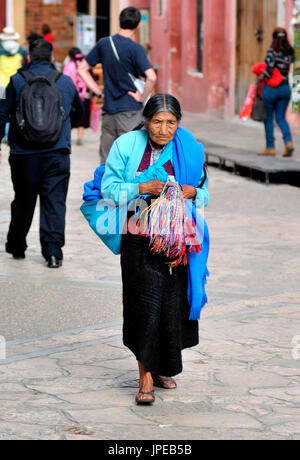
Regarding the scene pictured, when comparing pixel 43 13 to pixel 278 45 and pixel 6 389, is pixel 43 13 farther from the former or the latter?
pixel 6 389

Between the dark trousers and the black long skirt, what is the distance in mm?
3491

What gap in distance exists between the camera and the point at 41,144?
30.7 ft

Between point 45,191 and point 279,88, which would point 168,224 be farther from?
point 279,88

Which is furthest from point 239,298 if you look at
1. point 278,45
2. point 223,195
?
point 278,45

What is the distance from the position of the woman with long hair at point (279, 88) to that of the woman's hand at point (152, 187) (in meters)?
10.3

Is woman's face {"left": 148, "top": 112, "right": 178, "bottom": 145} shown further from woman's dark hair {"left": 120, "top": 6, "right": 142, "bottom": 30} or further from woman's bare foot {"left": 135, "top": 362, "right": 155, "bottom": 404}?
woman's dark hair {"left": 120, "top": 6, "right": 142, "bottom": 30}

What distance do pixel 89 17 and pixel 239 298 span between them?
21982 millimetres

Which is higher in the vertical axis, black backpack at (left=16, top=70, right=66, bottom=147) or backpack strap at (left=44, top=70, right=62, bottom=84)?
backpack strap at (left=44, top=70, right=62, bottom=84)

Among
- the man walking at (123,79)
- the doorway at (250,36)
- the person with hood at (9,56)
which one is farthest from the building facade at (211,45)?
the man walking at (123,79)

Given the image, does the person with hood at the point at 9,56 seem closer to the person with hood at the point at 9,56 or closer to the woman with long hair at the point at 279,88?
the person with hood at the point at 9,56

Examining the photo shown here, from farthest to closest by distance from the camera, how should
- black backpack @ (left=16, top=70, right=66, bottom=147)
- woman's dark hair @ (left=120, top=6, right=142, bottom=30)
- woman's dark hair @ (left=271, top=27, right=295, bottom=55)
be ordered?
1. woman's dark hair @ (left=271, top=27, right=295, bottom=55)
2. woman's dark hair @ (left=120, top=6, right=142, bottom=30)
3. black backpack @ (left=16, top=70, right=66, bottom=147)

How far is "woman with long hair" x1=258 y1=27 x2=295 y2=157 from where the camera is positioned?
15.9 metres

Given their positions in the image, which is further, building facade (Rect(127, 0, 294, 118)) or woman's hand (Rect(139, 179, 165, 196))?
building facade (Rect(127, 0, 294, 118))

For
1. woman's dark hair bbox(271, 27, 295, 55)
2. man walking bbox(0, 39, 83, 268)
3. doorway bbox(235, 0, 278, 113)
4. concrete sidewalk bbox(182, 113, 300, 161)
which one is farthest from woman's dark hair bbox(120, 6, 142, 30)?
doorway bbox(235, 0, 278, 113)
